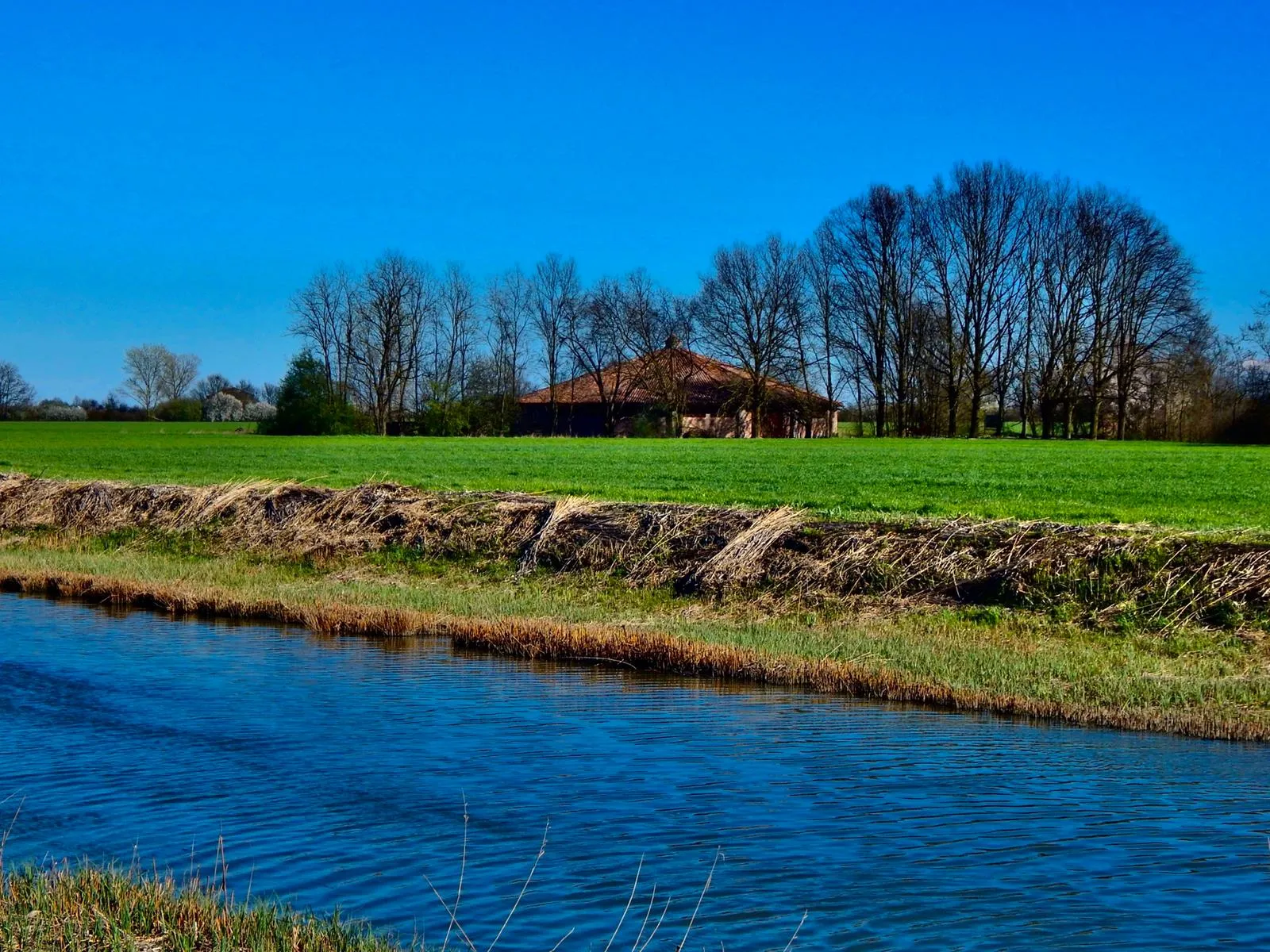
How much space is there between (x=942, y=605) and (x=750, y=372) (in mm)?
79966

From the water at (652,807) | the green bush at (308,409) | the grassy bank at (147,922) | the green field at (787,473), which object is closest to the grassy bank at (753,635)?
the water at (652,807)

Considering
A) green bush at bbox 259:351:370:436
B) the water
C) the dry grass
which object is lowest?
the water

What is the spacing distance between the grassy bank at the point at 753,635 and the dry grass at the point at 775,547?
19.6 inches

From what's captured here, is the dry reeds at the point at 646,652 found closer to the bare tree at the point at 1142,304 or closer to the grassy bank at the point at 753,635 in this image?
A: the grassy bank at the point at 753,635

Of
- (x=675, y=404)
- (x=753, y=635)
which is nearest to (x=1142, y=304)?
(x=675, y=404)

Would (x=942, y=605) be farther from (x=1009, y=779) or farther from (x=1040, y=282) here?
(x=1040, y=282)

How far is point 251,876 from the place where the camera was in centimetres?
699

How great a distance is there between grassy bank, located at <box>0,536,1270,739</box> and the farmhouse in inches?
2927

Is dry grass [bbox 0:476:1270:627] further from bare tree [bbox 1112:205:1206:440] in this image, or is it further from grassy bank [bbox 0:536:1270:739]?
bare tree [bbox 1112:205:1206:440]

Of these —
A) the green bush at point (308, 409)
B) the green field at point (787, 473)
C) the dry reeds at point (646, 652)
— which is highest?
the green bush at point (308, 409)

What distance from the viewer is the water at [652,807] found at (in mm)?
6707

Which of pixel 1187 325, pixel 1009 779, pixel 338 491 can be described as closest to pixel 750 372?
pixel 1187 325

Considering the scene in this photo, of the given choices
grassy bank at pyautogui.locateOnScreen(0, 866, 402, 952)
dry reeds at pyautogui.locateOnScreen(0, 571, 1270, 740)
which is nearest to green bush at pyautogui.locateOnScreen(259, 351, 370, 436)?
dry reeds at pyautogui.locateOnScreen(0, 571, 1270, 740)

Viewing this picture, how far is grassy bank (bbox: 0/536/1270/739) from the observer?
1170cm
